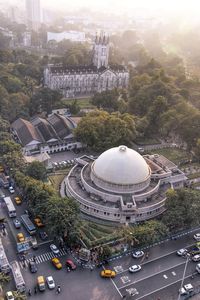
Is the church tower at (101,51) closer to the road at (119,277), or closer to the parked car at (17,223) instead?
the parked car at (17,223)

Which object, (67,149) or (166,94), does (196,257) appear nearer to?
(67,149)

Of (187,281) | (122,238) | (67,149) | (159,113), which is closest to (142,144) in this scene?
(159,113)

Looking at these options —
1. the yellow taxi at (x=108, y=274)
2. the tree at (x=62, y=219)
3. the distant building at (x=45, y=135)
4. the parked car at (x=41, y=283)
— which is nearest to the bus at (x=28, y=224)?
the tree at (x=62, y=219)

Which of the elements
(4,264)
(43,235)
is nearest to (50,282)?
(4,264)

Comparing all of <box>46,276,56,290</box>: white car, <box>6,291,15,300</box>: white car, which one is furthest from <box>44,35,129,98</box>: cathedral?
<box>6,291,15,300</box>: white car

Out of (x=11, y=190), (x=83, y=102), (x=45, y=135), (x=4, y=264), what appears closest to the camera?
(x=4, y=264)

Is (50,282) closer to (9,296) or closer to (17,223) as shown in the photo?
(9,296)

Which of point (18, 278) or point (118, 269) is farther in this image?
point (118, 269)
